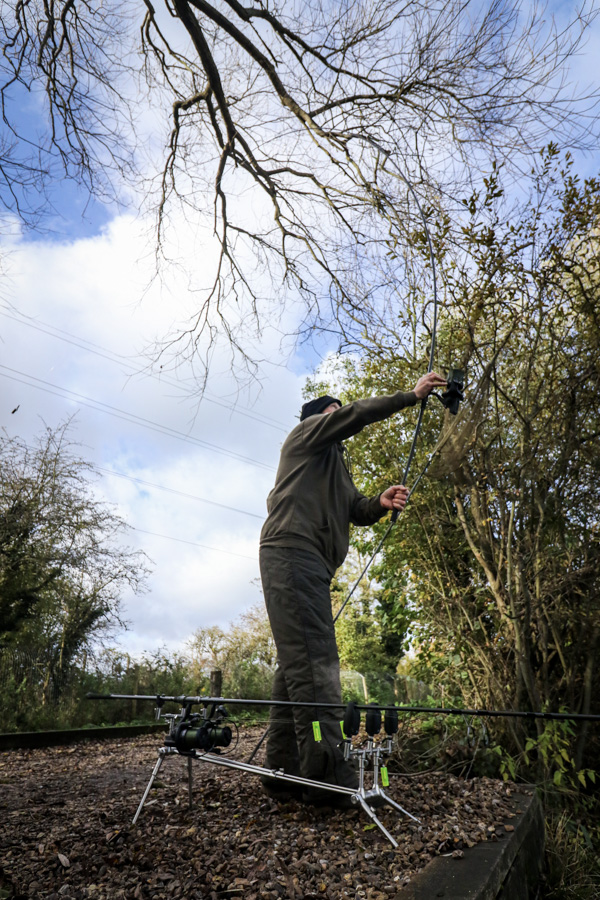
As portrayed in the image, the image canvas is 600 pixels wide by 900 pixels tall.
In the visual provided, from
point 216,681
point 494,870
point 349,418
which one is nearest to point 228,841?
point 494,870

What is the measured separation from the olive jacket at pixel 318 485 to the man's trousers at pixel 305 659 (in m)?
0.10

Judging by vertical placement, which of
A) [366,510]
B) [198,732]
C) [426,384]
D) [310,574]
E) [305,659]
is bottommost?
[198,732]

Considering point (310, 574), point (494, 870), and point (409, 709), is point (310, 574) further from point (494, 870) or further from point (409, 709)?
point (494, 870)

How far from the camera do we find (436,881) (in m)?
2.22

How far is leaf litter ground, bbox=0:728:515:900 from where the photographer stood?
90.2 inches

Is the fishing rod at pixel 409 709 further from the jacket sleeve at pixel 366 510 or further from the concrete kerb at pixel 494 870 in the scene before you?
the jacket sleeve at pixel 366 510

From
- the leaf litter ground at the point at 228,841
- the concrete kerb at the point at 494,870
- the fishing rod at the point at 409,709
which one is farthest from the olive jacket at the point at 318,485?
the concrete kerb at the point at 494,870

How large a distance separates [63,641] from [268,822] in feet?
25.9

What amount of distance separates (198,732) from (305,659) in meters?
0.56

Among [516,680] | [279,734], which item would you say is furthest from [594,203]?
[279,734]

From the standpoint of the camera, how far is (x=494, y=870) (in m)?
2.36

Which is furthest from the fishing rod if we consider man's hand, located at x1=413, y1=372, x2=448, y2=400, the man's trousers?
man's hand, located at x1=413, y1=372, x2=448, y2=400

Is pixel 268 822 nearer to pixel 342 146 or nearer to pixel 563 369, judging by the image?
pixel 563 369

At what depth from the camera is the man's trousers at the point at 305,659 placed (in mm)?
2977
